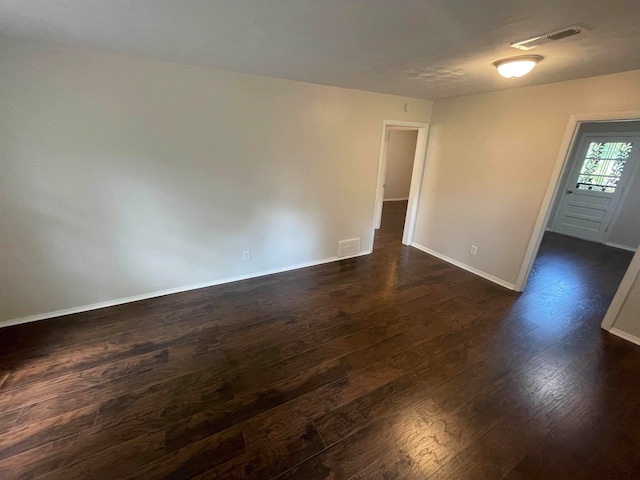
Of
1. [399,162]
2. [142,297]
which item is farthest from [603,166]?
[142,297]

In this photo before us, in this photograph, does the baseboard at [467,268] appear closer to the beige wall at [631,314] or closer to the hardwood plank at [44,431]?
the beige wall at [631,314]

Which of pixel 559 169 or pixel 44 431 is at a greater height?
pixel 559 169

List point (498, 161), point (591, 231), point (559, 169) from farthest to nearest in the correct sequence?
1. point (591, 231)
2. point (498, 161)
3. point (559, 169)

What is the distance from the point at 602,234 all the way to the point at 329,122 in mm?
6018

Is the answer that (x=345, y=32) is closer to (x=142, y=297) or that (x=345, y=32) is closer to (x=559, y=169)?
(x=559, y=169)

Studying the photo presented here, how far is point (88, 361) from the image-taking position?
6.57 ft

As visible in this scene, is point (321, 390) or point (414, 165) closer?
point (321, 390)

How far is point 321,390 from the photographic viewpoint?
71.7 inches

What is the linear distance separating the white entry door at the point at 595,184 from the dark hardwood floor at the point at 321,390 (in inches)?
133

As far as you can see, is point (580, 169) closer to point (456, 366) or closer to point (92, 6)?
point (456, 366)

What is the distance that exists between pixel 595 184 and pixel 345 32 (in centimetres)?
647

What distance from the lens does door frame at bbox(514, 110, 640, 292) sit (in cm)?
229

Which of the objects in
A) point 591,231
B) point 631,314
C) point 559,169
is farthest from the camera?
point 591,231

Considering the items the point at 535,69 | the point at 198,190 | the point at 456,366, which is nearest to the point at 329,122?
the point at 198,190
